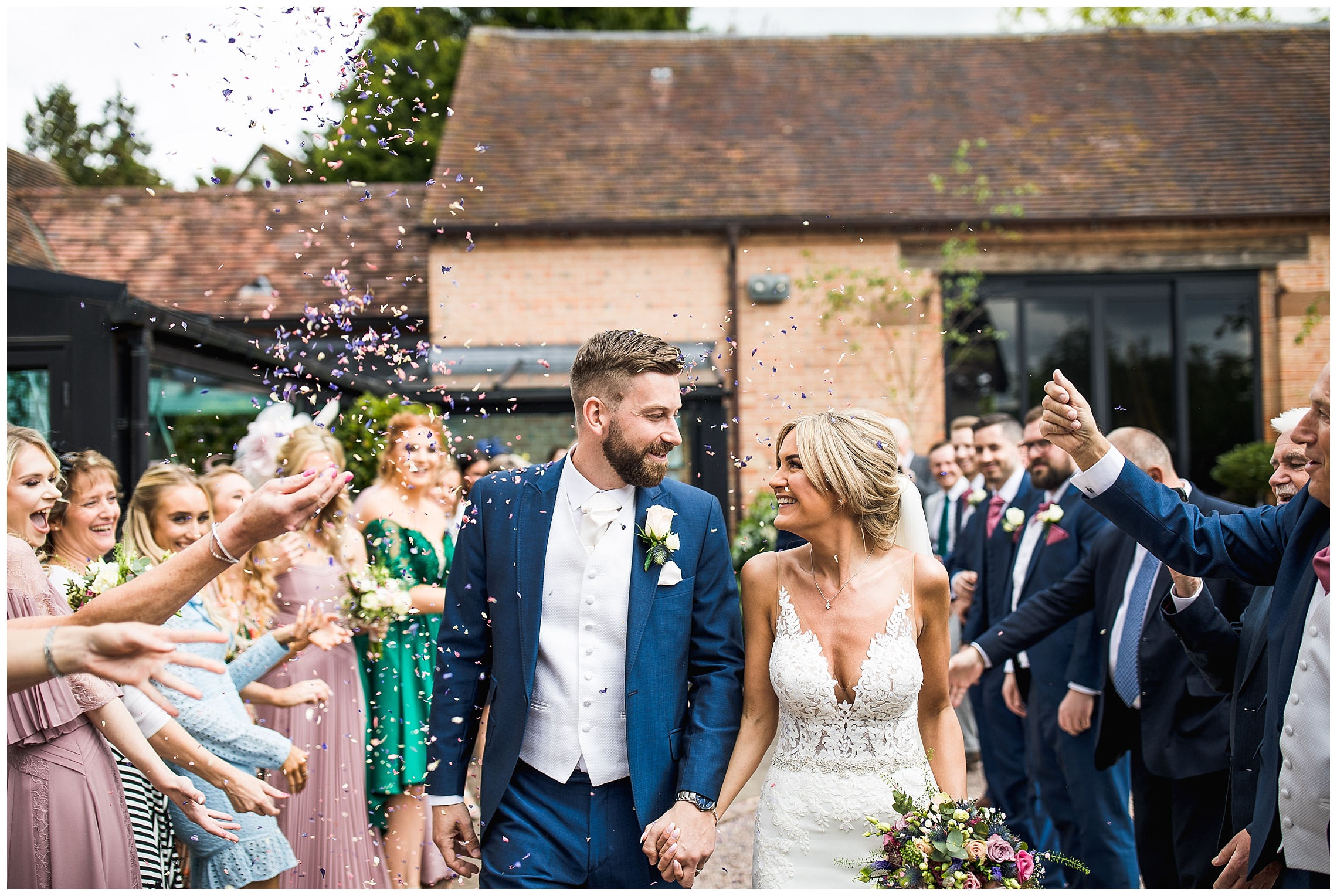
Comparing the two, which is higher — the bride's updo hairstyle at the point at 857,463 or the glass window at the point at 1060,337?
the glass window at the point at 1060,337

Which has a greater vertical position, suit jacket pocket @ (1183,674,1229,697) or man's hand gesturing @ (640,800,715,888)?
suit jacket pocket @ (1183,674,1229,697)

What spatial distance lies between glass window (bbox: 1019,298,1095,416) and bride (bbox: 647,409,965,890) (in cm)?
1188

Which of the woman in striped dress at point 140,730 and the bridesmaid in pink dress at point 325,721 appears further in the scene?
the bridesmaid in pink dress at point 325,721

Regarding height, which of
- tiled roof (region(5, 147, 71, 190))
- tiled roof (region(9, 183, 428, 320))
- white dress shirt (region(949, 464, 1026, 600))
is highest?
tiled roof (region(5, 147, 71, 190))

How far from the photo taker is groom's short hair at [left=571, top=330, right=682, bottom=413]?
3088 millimetres

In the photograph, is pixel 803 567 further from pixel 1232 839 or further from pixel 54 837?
pixel 54 837

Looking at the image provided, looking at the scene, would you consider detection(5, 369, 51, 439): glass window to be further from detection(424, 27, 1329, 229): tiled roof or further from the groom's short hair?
detection(424, 27, 1329, 229): tiled roof

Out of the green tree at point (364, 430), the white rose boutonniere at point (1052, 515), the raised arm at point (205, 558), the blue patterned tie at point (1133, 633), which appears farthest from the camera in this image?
the green tree at point (364, 430)

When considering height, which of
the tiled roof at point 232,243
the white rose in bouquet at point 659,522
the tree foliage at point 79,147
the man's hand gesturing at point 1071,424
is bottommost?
the white rose in bouquet at point 659,522

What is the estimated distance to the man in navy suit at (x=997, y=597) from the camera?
20.2 ft

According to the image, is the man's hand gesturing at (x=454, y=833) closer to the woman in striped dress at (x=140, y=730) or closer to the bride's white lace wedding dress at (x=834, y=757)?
the woman in striped dress at (x=140, y=730)

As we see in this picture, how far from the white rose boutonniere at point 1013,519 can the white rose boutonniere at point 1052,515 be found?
27cm

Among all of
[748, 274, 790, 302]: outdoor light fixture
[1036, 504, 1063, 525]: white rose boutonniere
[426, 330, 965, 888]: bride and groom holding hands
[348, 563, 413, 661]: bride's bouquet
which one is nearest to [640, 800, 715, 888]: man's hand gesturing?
[426, 330, 965, 888]: bride and groom holding hands

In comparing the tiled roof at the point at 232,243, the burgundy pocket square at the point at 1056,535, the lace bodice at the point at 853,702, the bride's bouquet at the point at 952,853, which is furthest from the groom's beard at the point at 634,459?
the tiled roof at the point at 232,243
